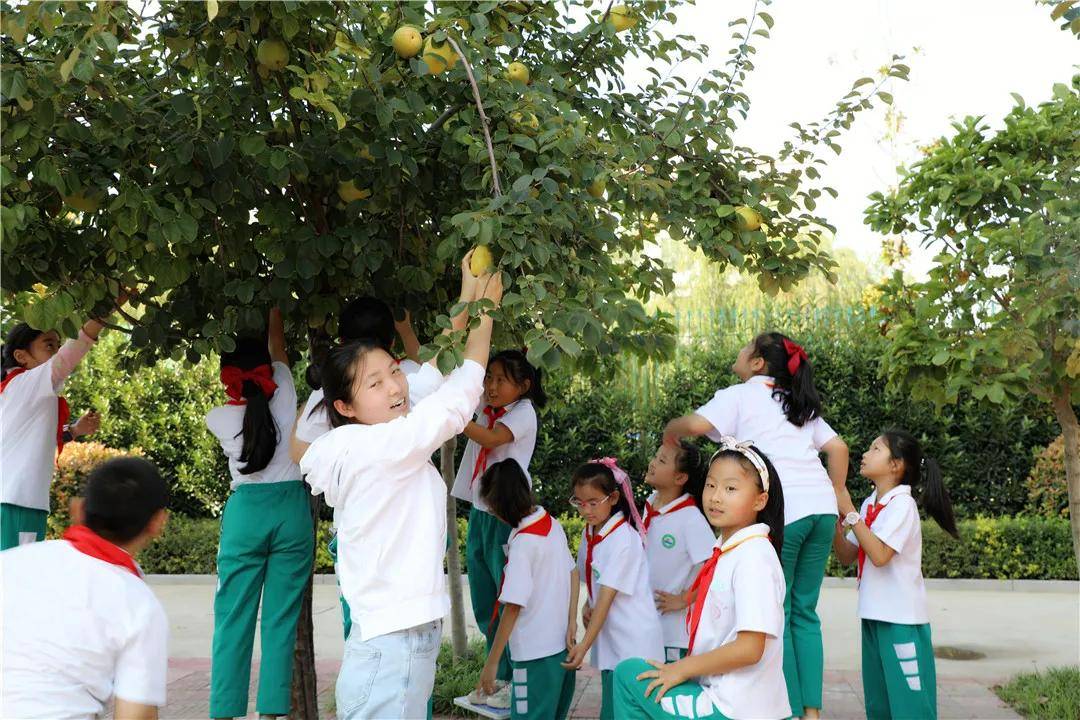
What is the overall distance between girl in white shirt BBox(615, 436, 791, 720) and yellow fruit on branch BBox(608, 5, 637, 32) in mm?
1800

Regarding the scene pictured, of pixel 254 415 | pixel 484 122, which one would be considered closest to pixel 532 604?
pixel 254 415

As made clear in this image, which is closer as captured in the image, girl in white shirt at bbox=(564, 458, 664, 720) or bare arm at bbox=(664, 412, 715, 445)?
girl in white shirt at bbox=(564, 458, 664, 720)

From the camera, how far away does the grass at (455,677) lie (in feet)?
17.6

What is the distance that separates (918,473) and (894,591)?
1.83ft

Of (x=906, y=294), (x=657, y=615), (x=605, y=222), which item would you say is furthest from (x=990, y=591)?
(x=605, y=222)

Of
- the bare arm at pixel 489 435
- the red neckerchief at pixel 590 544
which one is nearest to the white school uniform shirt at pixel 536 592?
the red neckerchief at pixel 590 544

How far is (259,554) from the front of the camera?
400cm

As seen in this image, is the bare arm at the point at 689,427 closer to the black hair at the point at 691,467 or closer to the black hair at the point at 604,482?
the black hair at the point at 691,467

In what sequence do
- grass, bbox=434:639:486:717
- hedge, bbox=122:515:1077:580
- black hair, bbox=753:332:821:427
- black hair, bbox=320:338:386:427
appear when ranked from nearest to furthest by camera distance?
black hair, bbox=320:338:386:427, black hair, bbox=753:332:821:427, grass, bbox=434:639:486:717, hedge, bbox=122:515:1077:580

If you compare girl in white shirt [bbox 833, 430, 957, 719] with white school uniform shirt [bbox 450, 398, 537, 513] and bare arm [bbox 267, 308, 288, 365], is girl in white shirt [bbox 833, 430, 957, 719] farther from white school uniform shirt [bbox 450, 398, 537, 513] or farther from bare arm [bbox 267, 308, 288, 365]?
bare arm [bbox 267, 308, 288, 365]

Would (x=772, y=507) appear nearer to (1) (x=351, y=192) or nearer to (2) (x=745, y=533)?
(2) (x=745, y=533)

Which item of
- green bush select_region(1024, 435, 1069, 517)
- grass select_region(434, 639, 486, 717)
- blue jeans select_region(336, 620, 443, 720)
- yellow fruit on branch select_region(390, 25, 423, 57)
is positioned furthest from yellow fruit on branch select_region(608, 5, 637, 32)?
green bush select_region(1024, 435, 1069, 517)

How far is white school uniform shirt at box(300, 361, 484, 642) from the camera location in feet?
9.07

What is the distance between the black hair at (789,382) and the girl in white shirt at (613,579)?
742mm
